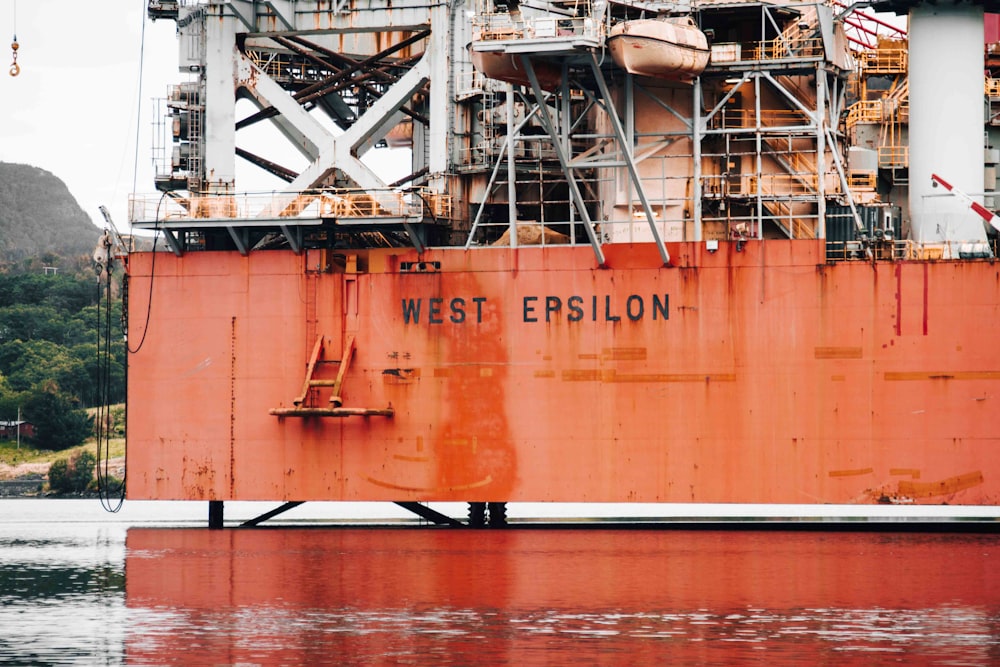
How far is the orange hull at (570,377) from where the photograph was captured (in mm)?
36188

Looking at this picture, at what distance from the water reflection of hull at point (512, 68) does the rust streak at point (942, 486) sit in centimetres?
1126

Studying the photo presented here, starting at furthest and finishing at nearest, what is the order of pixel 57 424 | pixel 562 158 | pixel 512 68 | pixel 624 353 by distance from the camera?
pixel 57 424
pixel 624 353
pixel 562 158
pixel 512 68

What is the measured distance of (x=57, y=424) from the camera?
9250cm

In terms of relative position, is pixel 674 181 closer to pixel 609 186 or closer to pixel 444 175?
pixel 609 186

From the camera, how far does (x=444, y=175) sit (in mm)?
40219

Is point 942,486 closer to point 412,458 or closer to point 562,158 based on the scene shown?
point 562,158

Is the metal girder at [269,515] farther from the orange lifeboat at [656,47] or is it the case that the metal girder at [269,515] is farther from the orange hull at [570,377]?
the orange lifeboat at [656,47]

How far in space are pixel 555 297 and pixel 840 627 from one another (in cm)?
1288

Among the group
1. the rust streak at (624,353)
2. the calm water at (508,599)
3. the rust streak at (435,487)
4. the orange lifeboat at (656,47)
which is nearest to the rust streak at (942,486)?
the calm water at (508,599)

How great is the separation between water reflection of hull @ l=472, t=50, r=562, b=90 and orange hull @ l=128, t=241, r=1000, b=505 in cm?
367

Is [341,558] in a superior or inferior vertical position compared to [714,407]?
inferior

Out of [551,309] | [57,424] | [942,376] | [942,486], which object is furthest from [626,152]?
[57,424]

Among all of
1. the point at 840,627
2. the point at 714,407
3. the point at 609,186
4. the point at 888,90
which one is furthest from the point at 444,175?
the point at 840,627

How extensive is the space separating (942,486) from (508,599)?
36.0ft
